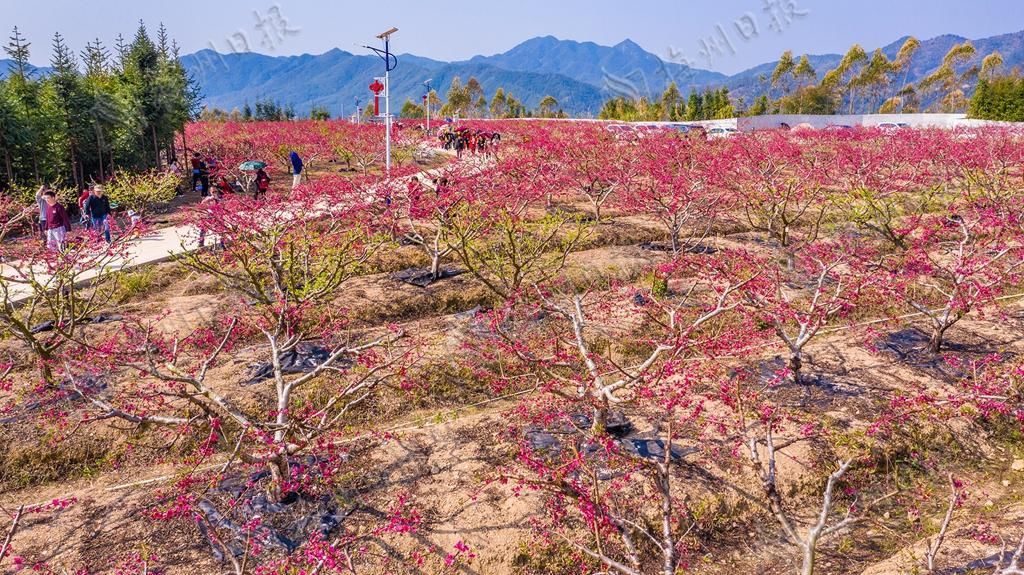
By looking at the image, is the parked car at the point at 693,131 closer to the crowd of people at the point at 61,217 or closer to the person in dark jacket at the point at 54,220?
the crowd of people at the point at 61,217

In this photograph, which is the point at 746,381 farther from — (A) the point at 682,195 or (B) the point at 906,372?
(A) the point at 682,195

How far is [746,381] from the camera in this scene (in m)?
7.95

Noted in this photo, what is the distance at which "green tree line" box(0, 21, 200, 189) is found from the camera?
15570mm

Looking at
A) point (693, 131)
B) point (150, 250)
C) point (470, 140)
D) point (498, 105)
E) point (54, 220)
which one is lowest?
point (150, 250)

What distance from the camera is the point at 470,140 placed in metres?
24.0

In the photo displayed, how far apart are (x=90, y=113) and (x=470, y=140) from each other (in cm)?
1245

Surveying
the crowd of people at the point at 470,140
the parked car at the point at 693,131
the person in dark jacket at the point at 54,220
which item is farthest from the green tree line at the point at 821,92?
the person in dark jacket at the point at 54,220

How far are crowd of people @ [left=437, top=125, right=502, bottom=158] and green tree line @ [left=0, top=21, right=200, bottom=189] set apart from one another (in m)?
10.7

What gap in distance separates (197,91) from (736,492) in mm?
25018

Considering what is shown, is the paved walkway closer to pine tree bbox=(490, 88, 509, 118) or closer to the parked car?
the parked car

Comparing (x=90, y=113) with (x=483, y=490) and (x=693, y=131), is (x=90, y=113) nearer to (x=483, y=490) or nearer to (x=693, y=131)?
(x=483, y=490)

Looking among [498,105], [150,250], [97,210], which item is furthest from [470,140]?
[498,105]

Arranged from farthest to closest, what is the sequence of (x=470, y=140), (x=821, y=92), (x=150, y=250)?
(x=821, y=92) → (x=470, y=140) → (x=150, y=250)

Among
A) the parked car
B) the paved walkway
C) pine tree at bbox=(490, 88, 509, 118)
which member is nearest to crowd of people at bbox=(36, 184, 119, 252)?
the paved walkway
